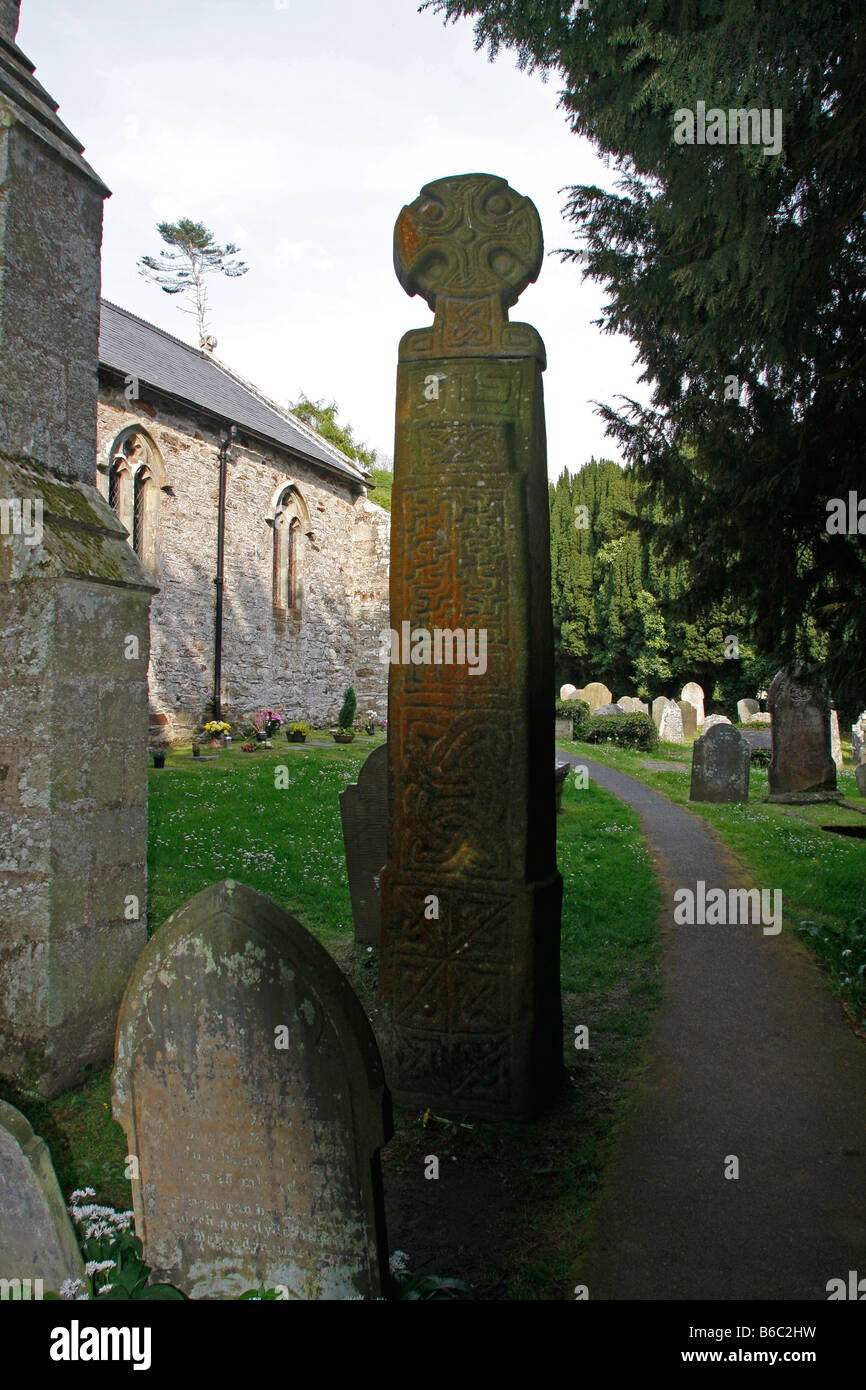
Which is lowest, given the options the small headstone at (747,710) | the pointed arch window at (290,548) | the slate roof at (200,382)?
the small headstone at (747,710)

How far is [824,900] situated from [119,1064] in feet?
18.5

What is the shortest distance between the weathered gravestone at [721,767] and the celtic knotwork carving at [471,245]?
9.25 metres

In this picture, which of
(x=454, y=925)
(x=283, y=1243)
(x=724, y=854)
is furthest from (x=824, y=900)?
(x=283, y=1243)

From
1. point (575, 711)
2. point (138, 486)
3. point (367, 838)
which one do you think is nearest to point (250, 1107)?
point (367, 838)

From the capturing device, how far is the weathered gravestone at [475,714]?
341 cm

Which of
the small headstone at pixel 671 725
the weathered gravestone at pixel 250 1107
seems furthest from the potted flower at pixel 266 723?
the weathered gravestone at pixel 250 1107

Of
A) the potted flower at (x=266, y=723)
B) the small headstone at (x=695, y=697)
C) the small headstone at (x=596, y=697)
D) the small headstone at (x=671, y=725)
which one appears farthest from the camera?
the small headstone at (x=596, y=697)

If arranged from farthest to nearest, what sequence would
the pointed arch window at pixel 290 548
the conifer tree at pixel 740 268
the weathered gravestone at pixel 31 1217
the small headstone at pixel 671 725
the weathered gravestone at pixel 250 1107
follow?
1. the small headstone at pixel 671 725
2. the pointed arch window at pixel 290 548
3. the conifer tree at pixel 740 268
4. the weathered gravestone at pixel 31 1217
5. the weathered gravestone at pixel 250 1107

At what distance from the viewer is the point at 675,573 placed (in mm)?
32625

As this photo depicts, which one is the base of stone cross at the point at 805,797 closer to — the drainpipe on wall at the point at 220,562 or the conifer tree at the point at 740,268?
the conifer tree at the point at 740,268

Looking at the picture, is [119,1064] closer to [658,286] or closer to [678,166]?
[678,166]

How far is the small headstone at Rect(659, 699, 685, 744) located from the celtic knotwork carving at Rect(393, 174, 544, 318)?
19712 mm

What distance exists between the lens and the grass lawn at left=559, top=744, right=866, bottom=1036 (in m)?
4.95

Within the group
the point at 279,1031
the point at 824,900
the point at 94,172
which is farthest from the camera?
the point at 824,900
